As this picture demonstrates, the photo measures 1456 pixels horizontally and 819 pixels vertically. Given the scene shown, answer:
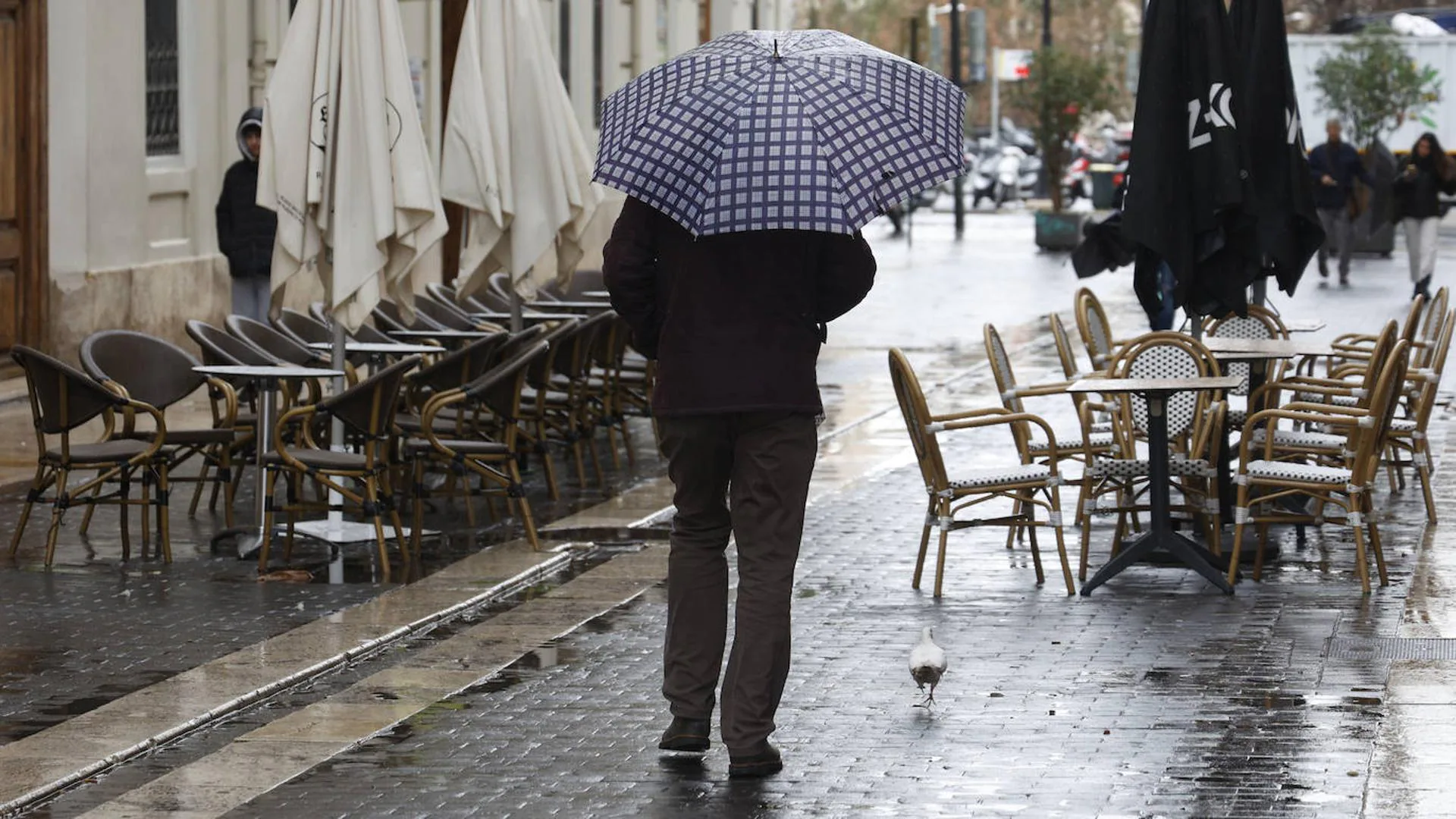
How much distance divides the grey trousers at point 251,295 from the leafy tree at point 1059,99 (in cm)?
2237

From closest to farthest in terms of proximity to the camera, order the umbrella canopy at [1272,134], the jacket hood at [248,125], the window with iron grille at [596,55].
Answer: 1. the umbrella canopy at [1272,134]
2. the jacket hood at [248,125]
3. the window with iron grille at [596,55]

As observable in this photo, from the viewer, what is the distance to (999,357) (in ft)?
34.3

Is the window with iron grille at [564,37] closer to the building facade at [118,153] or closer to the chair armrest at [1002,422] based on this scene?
the building facade at [118,153]

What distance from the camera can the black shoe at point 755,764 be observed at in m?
6.26

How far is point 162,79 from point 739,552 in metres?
12.7

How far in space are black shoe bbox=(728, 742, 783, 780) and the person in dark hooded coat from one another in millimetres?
9530

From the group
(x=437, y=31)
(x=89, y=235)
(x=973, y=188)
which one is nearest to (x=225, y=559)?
(x=89, y=235)

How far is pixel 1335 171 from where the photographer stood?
28.4 metres

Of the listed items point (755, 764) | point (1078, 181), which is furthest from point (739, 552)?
point (1078, 181)

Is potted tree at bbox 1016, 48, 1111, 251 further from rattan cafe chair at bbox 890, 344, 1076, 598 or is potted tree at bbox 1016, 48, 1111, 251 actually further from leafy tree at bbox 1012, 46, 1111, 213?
rattan cafe chair at bbox 890, 344, 1076, 598

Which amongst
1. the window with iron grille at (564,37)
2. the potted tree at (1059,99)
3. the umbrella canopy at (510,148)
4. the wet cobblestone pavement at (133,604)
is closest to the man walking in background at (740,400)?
the wet cobblestone pavement at (133,604)

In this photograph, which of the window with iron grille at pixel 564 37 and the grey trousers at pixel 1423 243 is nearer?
the grey trousers at pixel 1423 243

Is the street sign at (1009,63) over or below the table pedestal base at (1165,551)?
over

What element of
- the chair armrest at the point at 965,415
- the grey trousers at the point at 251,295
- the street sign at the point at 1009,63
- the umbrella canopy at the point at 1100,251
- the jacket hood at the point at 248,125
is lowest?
the chair armrest at the point at 965,415
